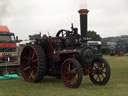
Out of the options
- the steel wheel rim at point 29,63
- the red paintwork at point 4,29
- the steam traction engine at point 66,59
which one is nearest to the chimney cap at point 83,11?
the steam traction engine at point 66,59

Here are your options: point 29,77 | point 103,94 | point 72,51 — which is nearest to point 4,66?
point 29,77

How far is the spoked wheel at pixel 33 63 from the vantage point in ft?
23.7

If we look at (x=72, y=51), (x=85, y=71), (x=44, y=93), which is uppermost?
(x=72, y=51)

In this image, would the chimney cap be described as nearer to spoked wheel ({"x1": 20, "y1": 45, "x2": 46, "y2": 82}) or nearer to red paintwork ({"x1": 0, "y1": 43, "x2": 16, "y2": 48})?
spoked wheel ({"x1": 20, "y1": 45, "x2": 46, "y2": 82})

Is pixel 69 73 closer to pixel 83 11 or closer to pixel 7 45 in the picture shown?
pixel 83 11

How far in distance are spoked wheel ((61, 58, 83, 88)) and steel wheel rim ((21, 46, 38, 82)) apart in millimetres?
1352

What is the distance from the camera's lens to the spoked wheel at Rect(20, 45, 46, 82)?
7.24 metres

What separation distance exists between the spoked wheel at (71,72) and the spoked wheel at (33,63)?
944mm

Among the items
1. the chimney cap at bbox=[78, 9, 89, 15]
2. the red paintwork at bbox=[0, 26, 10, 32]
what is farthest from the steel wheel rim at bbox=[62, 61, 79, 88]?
the red paintwork at bbox=[0, 26, 10, 32]

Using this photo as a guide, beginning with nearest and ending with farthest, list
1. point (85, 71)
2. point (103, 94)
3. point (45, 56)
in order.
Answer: point (103, 94)
point (85, 71)
point (45, 56)

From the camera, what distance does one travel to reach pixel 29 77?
7.86m

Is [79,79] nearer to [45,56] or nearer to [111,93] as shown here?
[111,93]

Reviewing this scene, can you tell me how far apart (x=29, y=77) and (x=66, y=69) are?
70.8 inches

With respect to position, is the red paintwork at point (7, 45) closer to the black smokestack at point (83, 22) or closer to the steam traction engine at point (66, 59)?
the steam traction engine at point (66, 59)
